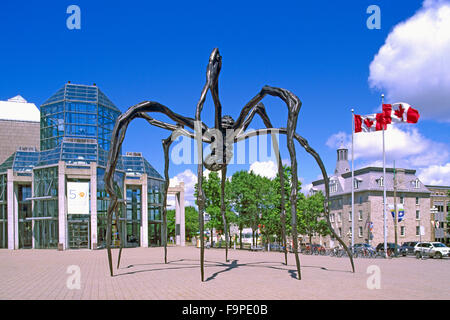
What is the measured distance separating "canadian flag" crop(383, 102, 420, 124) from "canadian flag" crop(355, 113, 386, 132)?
0.50 meters

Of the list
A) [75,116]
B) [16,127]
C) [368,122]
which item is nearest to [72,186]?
[75,116]

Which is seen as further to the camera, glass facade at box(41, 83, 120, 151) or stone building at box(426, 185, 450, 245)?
stone building at box(426, 185, 450, 245)

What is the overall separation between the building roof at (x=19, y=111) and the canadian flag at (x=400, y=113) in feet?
206

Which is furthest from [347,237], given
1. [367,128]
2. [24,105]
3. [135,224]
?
[24,105]

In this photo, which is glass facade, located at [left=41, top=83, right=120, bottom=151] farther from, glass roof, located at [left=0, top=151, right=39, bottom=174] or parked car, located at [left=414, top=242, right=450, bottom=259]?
parked car, located at [left=414, top=242, right=450, bottom=259]

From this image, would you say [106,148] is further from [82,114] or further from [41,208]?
[41,208]

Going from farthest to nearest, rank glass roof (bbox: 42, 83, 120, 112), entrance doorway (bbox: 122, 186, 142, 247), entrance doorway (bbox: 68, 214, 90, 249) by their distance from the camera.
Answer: entrance doorway (bbox: 122, 186, 142, 247)
glass roof (bbox: 42, 83, 120, 112)
entrance doorway (bbox: 68, 214, 90, 249)

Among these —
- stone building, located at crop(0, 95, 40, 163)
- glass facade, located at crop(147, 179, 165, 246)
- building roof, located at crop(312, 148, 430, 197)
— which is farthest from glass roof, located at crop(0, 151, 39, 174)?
building roof, located at crop(312, 148, 430, 197)

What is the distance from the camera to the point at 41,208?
160 ft

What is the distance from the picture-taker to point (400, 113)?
101ft

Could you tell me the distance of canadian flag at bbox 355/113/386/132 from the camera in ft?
106
